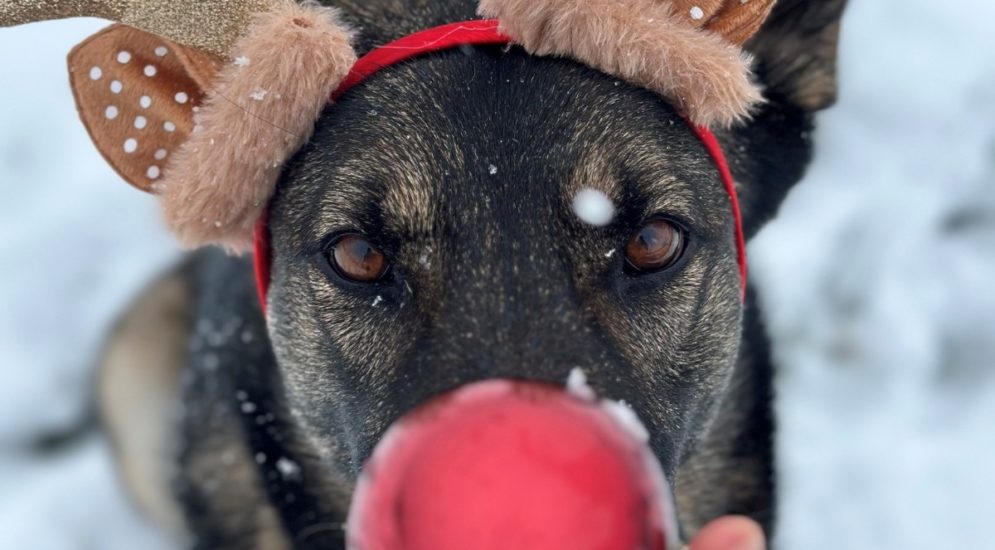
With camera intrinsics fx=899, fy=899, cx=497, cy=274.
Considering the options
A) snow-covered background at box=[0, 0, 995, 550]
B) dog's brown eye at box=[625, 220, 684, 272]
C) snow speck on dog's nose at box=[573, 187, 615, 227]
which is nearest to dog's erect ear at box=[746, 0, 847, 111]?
dog's brown eye at box=[625, 220, 684, 272]

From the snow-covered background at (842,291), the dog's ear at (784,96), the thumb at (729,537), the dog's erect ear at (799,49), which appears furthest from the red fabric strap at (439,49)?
the snow-covered background at (842,291)

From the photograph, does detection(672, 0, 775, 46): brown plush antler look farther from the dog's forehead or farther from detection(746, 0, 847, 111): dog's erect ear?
detection(746, 0, 847, 111): dog's erect ear

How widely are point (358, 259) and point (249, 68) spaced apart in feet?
1.46

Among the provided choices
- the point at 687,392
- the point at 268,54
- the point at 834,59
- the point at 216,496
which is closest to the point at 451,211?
the point at 268,54

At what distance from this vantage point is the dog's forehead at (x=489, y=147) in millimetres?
1806

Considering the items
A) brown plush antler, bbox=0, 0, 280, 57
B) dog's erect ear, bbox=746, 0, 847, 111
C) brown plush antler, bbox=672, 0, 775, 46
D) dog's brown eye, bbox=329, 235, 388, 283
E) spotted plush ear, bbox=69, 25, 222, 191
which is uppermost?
brown plush antler, bbox=672, 0, 775, 46

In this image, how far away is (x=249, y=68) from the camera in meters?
1.77

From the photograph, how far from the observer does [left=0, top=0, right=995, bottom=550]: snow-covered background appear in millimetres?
3219

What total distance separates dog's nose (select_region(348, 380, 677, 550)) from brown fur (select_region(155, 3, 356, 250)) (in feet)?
2.61

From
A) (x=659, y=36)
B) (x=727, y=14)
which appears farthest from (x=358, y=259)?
(x=727, y=14)

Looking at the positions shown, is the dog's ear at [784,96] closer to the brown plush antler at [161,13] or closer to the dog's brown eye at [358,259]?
the dog's brown eye at [358,259]

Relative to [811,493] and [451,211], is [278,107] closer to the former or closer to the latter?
[451,211]

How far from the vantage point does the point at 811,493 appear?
3244mm

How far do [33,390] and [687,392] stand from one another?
9.53 feet
